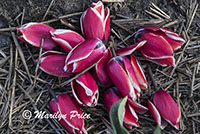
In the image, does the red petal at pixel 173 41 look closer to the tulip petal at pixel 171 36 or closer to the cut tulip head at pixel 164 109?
the tulip petal at pixel 171 36

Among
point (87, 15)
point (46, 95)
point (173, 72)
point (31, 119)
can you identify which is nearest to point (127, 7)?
point (87, 15)

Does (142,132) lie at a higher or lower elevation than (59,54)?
lower

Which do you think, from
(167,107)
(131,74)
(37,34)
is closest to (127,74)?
(131,74)

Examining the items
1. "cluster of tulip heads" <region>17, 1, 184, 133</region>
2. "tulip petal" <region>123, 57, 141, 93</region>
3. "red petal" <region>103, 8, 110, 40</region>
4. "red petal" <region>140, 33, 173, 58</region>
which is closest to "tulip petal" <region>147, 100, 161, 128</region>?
"cluster of tulip heads" <region>17, 1, 184, 133</region>

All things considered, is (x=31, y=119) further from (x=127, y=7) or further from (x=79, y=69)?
(x=127, y=7)

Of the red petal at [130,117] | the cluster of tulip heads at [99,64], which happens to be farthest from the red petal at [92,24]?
the red petal at [130,117]

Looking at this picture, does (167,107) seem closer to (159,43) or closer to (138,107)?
(138,107)
